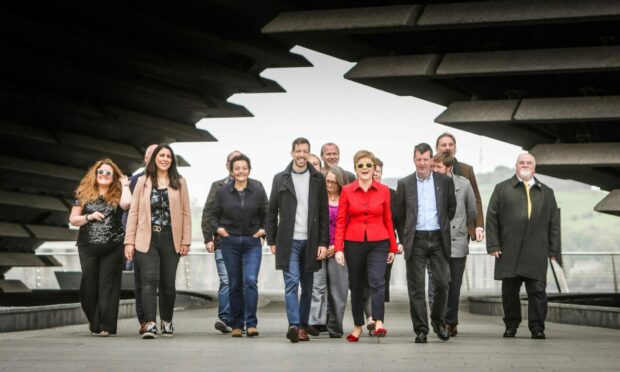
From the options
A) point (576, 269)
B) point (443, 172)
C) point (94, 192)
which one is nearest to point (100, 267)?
point (94, 192)

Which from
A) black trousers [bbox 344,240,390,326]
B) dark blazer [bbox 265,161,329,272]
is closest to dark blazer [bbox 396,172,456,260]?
black trousers [bbox 344,240,390,326]

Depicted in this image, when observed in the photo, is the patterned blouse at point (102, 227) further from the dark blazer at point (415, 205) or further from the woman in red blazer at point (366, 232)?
the dark blazer at point (415, 205)

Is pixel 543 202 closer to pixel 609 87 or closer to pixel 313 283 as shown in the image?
pixel 313 283

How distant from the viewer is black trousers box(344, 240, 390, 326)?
12.1m

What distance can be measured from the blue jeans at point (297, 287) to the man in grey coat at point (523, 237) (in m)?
1.80

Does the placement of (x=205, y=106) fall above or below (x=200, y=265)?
above

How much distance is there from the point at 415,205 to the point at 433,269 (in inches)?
23.4

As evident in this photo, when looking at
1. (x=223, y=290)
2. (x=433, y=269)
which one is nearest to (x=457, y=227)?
(x=433, y=269)

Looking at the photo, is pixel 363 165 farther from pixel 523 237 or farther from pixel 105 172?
pixel 105 172

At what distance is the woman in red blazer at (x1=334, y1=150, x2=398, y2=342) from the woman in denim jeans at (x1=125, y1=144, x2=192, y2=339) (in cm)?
156

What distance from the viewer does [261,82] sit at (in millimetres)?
22484

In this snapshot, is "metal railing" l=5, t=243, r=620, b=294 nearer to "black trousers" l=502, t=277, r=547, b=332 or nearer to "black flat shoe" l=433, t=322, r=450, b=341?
"black trousers" l=502, t=277, r=547, b=332

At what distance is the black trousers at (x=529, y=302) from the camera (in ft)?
41.4

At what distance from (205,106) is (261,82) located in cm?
144
